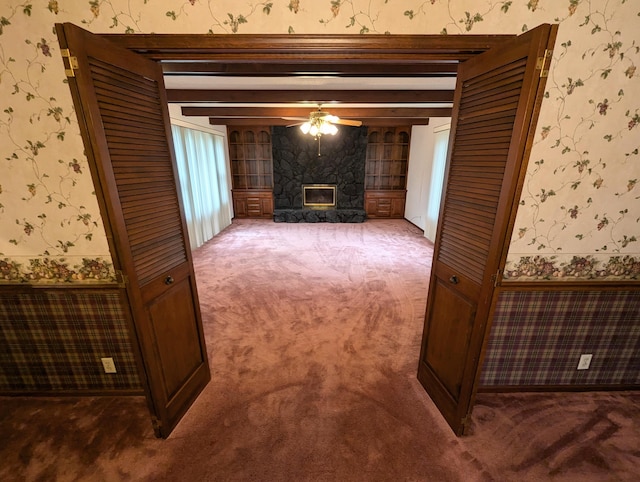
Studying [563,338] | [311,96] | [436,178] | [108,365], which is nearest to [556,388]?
[563,338]

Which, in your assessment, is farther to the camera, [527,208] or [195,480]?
[527,208]

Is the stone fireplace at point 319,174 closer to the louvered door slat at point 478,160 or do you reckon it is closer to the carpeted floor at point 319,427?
the carpeted floor at point 319,427

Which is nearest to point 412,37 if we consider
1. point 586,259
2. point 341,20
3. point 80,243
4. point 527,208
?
point 341,20

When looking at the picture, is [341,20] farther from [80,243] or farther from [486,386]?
[486,386]

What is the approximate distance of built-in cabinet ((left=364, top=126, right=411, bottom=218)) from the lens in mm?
7648

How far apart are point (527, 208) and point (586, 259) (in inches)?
22.4

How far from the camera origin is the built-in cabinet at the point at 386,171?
7.65m

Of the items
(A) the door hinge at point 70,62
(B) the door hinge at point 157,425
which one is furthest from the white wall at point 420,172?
(A) the door hinge at point 70,62

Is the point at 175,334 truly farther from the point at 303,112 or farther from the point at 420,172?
the point at 420,172

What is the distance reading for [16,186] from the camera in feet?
5.08

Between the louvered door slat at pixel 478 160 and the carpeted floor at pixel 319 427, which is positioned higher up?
the louvered door slat at pixel 478 160

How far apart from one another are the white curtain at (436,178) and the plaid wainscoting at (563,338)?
149 inches

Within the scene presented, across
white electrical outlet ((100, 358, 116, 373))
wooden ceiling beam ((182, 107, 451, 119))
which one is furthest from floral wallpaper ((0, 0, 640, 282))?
wooden ceiling beam ((182, 107, 451, 119))

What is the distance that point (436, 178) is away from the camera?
576cm
